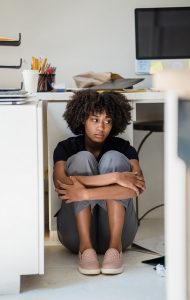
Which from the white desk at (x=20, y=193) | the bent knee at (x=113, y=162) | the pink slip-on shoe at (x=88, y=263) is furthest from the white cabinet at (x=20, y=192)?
the bent knee at (x=113, y=162)

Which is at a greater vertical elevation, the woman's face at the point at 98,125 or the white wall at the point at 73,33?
the white wall at the point at 73,33

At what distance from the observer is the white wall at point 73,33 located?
259cm

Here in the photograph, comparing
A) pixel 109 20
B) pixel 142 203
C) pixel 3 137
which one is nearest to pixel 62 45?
pixel 109 20

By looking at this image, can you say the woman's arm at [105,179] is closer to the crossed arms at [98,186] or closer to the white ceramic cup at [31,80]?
the crossed arms at [98,186]

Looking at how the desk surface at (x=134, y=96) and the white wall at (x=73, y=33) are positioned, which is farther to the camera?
the white wall at (x=73, y=33)

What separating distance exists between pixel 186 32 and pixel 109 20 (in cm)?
39

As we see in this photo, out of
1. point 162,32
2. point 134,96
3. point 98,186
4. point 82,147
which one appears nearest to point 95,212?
point 98,186

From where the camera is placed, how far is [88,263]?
1885mm

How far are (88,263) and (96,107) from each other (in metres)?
0.56

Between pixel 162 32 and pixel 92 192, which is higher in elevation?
pixel 162 32

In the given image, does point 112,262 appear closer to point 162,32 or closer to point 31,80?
point 31,80

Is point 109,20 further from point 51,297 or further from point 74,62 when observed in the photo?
point 51,297

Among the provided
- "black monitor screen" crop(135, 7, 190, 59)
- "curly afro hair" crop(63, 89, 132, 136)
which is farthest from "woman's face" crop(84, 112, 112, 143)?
"black monitor screen" crop(135, 7, 190, 59)

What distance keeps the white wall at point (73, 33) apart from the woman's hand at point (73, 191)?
0.81 meters
